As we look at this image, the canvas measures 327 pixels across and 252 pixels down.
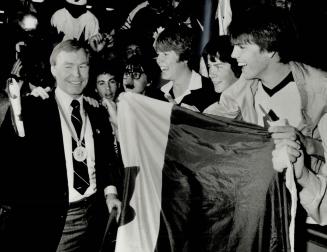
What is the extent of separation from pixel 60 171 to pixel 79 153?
0.19m

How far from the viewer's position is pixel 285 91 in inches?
115

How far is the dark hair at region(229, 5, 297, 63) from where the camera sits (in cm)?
302

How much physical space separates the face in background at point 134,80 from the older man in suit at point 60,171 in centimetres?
144

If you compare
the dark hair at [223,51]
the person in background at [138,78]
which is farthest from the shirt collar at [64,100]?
the dark hair at [223,51]

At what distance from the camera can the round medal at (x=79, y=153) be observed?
2.84 meters

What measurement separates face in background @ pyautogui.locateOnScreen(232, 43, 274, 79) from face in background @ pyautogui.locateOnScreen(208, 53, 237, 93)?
704 millimetres

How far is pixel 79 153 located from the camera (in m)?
2.85

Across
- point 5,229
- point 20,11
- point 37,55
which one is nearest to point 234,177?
point 5,229

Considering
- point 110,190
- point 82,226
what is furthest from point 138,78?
point 82,226

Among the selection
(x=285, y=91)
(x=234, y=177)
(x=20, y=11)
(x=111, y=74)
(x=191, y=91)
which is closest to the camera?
(x=234, y=177)

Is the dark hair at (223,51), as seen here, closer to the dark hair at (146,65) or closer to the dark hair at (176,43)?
the dark hair at (176,43)

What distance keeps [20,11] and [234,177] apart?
4123 mm

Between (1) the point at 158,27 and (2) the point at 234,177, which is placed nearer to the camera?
(2) the point at 234,177

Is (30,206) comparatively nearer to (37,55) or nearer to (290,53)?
(290,53)
